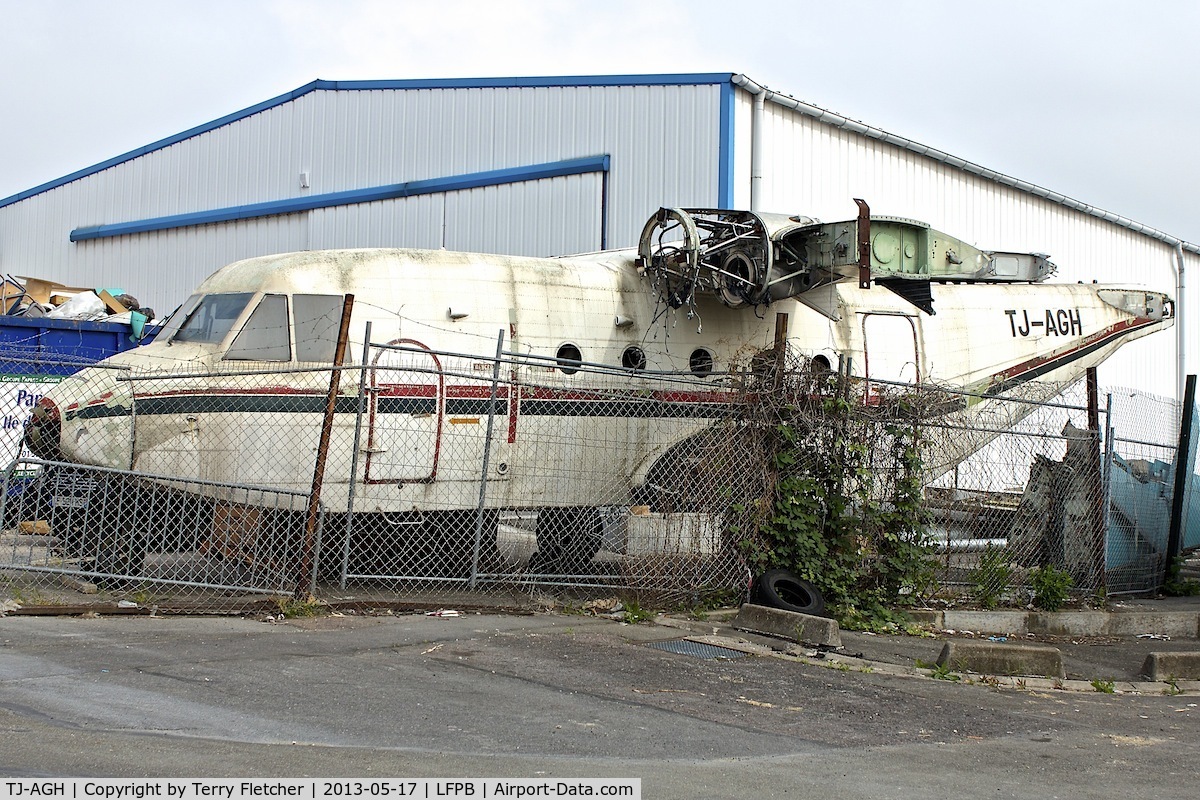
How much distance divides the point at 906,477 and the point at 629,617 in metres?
2.81

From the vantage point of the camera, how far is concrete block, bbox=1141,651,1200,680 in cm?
864

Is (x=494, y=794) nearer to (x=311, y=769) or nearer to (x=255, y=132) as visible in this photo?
(x=311, y=769)

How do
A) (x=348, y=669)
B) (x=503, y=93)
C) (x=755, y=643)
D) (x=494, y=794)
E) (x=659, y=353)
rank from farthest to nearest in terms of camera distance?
(x=503, y=93), (x=659, y=353), (x=755, y=643), (x=348, y=669), (x=494, y=794)

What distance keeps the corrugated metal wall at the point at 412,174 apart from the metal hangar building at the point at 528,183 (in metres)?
0.04

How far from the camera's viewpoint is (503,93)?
21875 millimetres

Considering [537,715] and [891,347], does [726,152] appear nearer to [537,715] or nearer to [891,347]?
[891,347]

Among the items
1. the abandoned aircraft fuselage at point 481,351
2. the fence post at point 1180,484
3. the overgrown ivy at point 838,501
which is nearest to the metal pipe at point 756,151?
the abandoned aircraft fuselage at point 481,351

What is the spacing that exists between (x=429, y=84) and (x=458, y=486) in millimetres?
13664

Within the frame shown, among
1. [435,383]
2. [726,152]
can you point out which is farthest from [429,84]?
[435,383]

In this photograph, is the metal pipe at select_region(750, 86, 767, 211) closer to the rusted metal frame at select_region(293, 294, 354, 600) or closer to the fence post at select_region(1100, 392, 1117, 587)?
the fence post at select_region(1100, 392, 1117, 587)

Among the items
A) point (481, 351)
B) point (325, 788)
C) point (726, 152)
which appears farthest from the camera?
point (726, 152)

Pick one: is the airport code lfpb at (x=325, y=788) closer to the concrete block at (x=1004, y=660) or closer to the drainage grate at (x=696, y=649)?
the drainage grate at (x=696, y=649)

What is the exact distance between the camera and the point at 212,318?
11117 mm

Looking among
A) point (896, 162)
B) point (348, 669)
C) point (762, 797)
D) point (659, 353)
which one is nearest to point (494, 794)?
point (762, 797)
